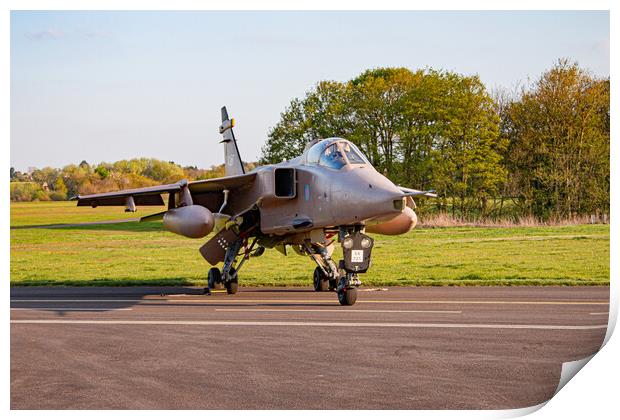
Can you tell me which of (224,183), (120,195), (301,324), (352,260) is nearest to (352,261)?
(352,260)

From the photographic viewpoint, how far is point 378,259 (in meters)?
30.6

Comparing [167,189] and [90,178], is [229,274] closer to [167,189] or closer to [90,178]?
[167,189]

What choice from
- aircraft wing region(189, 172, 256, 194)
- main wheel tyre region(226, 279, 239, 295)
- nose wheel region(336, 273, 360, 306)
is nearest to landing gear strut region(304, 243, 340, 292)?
main wheel tyre region(226, 279, 239, 295)

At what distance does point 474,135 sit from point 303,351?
25881 millimetres

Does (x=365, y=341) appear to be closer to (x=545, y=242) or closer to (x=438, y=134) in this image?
(x=545, y=242)

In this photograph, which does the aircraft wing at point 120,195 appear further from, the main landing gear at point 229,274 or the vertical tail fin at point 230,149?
the vertical tail fin at point 230,149

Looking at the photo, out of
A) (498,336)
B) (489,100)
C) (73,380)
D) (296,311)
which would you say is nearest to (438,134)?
(489,100)

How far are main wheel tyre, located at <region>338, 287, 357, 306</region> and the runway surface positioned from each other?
0.78 feet

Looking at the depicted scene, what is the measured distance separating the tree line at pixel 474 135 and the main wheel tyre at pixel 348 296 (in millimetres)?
12291

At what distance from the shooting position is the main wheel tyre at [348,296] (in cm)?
1720

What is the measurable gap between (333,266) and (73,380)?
35.5 feet

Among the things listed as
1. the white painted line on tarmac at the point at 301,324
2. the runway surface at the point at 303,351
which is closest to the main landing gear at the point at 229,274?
the runway surface at the point at 303,351

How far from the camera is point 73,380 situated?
32.8ft
